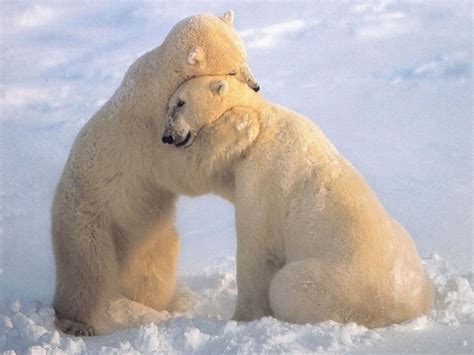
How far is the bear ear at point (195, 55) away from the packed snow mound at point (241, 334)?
182 cm

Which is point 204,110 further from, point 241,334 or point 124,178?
point 241,334

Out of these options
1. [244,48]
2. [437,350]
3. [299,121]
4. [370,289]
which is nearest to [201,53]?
[244,48]

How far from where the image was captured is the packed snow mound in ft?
14.3

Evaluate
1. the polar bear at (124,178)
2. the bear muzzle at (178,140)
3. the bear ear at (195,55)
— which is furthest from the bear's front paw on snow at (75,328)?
the bear ear at (195,55)

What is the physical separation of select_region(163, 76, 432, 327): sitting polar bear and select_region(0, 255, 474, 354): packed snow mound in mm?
273

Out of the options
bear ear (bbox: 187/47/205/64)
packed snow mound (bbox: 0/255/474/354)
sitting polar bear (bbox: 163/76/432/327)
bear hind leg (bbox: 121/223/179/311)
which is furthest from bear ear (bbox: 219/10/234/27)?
packed snow mound (bbox: 0/255/474/354)

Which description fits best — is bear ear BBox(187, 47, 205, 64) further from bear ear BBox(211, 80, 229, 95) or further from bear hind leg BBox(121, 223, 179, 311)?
bear hind leg BBox(121, 223, 179, 311)

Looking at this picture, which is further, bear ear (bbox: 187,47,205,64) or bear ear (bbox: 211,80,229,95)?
bear ear (bbox: 187,47,205,64)

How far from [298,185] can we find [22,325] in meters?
2.09

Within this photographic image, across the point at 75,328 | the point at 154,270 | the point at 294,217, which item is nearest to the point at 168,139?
the point at 294,217

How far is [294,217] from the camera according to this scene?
17.1 ft

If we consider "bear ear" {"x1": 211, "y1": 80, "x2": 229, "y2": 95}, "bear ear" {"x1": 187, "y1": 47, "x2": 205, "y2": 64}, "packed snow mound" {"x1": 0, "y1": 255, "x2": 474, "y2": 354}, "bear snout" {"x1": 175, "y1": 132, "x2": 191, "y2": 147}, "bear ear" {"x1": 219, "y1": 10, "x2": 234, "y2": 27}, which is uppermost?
"bear ear" {"x1": 219, "y1": 10, "x2": 234, "y2": 27}

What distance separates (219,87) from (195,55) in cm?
34

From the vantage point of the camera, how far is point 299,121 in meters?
5.63
